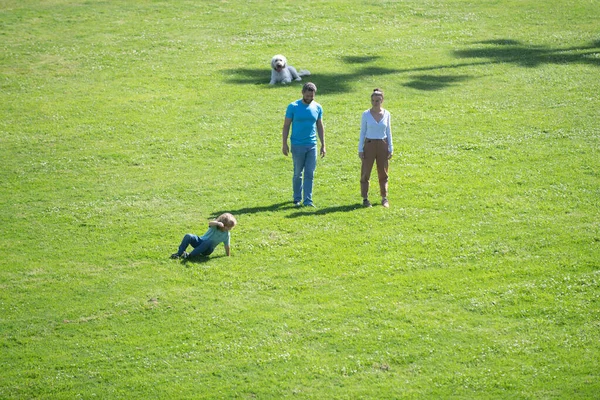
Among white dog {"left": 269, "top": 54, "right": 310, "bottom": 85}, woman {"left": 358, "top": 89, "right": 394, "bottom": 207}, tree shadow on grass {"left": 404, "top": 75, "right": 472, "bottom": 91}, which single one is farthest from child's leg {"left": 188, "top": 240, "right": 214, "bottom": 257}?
tree shadow on grass {"left": 404, "top": 75, "right": 472, "bottom": 91}

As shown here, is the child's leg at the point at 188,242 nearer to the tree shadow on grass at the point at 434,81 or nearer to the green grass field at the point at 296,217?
the green grass field at the point at 296,217

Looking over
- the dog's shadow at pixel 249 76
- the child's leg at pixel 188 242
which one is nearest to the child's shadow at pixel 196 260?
the child's leg at pixel 188 242

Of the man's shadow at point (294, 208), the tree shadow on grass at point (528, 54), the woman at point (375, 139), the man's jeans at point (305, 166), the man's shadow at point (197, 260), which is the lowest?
the man's shadow at point (197, 260)

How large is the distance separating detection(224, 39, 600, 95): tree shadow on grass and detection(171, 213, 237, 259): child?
9964 millimetres

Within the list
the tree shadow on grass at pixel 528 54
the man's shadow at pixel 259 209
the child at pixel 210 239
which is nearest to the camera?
the child at pixel 210 239

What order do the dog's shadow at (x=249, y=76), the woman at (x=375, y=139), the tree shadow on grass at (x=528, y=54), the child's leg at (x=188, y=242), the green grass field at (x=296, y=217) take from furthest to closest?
the tree shadow on grass at (x=528, y=54), the dog's shadow at (x=249, y=76), the woman at (x=375, y=139), the child's leg at (x=188, y=242), the green grass field at (x=296, y=217)

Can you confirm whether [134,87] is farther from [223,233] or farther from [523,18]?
[523,18]

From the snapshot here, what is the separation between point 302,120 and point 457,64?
11182mm

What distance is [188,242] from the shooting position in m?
13.1

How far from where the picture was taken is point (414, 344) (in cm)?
1056

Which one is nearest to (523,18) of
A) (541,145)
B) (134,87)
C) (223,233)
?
(541,145)

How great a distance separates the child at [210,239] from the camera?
13.0m

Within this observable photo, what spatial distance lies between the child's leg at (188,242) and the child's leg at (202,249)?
56 mm

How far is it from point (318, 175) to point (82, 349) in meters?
7.67
